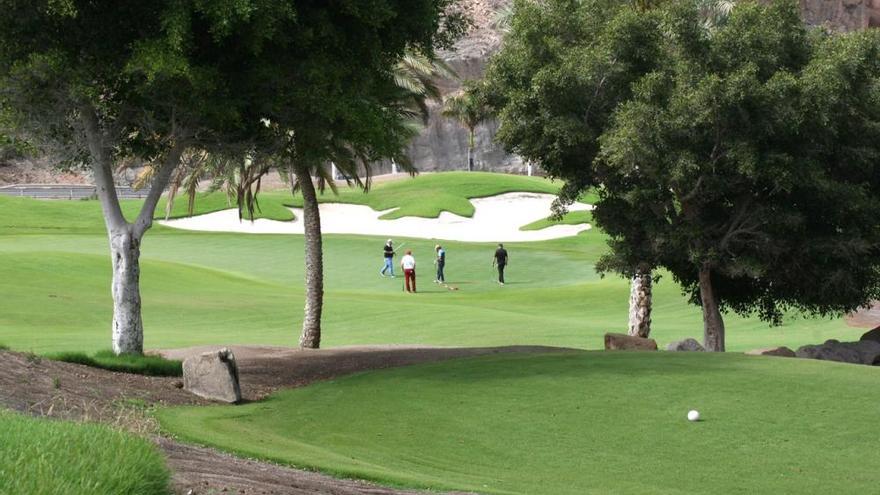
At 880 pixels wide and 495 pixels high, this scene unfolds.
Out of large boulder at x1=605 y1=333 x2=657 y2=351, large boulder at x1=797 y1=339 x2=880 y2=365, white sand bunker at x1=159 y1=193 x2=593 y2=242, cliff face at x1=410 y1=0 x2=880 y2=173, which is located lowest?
large boulder at x1=797 y1=339 x2=880 y2=365

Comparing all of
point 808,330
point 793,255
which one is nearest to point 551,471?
point 793,255

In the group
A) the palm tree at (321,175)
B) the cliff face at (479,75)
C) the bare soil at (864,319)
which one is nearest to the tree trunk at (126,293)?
the palm tree at (321,175)

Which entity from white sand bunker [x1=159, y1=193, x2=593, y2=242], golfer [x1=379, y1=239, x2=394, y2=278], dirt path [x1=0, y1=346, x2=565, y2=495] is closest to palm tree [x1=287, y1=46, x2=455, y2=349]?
dirt path [x1=0, y1=346, x2=565, y2=495]

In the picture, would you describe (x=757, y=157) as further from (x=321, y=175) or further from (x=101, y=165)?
(x=101, y=165)

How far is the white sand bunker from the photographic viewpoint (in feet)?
229

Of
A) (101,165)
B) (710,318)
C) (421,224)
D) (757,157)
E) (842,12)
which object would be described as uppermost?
(842,12)

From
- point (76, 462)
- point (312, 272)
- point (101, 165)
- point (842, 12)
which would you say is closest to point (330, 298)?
point (312, 272)

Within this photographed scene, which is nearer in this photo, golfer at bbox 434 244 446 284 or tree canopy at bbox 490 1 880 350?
tree canopy at bbox 490 1 880 350

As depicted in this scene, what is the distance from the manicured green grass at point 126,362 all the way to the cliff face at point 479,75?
8204cm

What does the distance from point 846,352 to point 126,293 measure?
52.2 ft

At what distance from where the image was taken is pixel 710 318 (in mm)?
28781

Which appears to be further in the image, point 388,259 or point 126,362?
point 388,259

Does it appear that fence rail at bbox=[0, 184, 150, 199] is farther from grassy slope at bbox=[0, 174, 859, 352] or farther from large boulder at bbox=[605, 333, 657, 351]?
large boulder at bbox=[605, 333, 657, 351]

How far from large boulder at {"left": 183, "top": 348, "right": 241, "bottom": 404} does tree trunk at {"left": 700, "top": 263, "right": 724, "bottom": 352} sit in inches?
486
